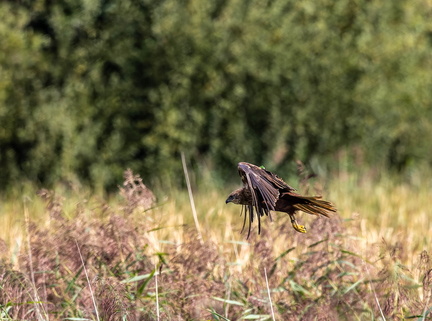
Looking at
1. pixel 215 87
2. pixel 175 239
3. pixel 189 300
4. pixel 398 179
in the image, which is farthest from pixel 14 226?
pixel 398 179

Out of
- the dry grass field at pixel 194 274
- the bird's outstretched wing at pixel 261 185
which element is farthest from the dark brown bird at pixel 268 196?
the dry grass field at pixel 194 274

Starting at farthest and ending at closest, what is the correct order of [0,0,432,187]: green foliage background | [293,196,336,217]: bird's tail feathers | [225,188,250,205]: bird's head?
[0,0,432,187]: green foliage background, [225,188,250,205]: bird's head, [293,196,336,217]: bird's tail feathers

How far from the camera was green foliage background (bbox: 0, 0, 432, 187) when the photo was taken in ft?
24.7

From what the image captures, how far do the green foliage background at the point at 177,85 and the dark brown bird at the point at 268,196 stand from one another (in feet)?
16.1

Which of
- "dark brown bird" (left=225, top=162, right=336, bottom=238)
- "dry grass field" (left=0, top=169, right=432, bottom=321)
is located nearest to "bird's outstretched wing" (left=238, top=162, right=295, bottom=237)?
"dark brown bird" (left=225, top=162, right=336, bottom=238)

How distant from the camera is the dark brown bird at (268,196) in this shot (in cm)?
249

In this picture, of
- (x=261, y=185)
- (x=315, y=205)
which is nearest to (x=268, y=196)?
(x=261, y=185)

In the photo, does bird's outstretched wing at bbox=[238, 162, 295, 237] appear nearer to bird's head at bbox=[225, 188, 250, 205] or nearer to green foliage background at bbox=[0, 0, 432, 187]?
bird's head at bbox=[225, 188, 250, 205]

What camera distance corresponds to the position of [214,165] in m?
7.72

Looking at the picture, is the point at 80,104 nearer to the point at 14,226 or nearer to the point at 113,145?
the point at 113,145

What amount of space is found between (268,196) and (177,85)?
5.25 meters

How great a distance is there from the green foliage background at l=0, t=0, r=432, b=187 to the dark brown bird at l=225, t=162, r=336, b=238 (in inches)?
194

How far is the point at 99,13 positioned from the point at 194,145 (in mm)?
1436

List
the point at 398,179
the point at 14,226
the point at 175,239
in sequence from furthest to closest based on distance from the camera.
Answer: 1. the point at 398,179
2. the point at 14,226
3. the point at 175,239
